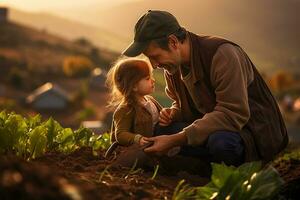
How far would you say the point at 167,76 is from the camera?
4.91m

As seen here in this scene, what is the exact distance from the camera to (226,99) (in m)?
4.23

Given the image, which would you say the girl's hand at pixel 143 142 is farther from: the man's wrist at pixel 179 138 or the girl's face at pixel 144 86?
the girl's face at pixel 144 86

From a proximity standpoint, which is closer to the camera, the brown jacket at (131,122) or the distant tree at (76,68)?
the brown jacket at (131,122)

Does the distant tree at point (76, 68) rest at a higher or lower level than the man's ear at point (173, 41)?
lower

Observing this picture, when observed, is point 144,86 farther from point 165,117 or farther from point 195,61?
point 195,61

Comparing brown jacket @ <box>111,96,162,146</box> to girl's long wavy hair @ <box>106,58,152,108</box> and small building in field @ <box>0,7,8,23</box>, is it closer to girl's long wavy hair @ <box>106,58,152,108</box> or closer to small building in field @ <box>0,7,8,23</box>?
girl's long wavy hair @ <box>106,58,152,108</box>

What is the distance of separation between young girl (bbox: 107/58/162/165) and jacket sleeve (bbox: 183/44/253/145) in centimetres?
68

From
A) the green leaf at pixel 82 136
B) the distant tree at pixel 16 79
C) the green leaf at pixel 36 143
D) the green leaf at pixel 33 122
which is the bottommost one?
the distant tree at pixel 16 79

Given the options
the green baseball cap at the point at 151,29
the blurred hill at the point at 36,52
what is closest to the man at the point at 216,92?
the green baseball cap at the point at 151,29

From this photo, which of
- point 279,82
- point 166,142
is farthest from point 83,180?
point 279,82

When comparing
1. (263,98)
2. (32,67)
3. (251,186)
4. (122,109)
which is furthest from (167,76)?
(32,67)

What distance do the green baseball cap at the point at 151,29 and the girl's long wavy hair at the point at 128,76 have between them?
1.47 ft

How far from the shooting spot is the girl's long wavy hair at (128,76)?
4832mm

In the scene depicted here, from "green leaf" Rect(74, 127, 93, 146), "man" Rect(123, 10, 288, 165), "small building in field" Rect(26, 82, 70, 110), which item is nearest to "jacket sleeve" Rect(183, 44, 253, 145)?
"man" Rect(123, 10, 288, 165)
